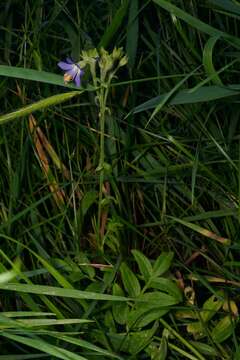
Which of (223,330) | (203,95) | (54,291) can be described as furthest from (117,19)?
(223,330)

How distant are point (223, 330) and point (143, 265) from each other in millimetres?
229

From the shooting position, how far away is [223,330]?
1.37 m

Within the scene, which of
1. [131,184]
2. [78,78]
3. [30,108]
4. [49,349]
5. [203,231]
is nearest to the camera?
[49,349]

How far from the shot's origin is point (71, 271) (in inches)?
56.2

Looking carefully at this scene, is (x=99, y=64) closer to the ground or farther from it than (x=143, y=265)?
farther from it

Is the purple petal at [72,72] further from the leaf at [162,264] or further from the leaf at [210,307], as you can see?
the leaf at [210,307]

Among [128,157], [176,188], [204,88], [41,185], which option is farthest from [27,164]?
[204,88]

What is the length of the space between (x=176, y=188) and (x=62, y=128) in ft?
1.13

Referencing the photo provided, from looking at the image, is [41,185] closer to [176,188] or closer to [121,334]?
[176,188]

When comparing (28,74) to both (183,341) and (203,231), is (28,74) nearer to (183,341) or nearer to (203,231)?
(203,231)

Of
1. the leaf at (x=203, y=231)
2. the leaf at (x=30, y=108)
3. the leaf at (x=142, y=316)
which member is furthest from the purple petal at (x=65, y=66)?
the leaf at (x=142, y=316)

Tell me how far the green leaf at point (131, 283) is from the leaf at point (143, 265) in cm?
2

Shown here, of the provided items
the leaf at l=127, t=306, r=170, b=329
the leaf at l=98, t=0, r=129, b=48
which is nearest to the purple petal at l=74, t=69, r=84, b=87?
the leaf at l=98, t=0, r=129, b=48

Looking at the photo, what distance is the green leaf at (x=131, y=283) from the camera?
4.43 feet
